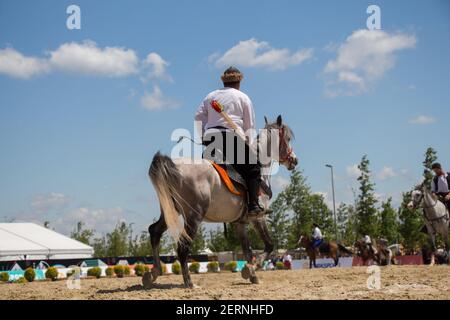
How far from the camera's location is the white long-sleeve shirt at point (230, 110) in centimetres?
865

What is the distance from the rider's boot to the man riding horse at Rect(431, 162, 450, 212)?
929 centimetres

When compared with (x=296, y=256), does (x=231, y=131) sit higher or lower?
higher

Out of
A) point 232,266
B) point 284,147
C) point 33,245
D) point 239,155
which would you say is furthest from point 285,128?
point 33,245

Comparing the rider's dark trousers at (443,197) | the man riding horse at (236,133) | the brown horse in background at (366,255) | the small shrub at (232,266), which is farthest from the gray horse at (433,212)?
the brown horse in background at (366,255)

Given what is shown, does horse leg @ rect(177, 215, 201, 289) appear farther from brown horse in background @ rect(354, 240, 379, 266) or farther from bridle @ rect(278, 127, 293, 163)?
brown horse in background @ rect(354, 240, 379, 266)

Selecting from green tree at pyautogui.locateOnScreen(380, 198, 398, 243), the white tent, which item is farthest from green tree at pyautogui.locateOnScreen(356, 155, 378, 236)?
the white tent

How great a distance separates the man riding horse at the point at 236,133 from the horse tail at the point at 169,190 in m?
1.09

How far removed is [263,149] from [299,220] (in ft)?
126

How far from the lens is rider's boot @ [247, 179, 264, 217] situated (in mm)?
8680

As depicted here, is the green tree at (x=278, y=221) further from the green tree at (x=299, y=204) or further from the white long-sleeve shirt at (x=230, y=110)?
the white long-sleeve shirt at (x=230, y=110)

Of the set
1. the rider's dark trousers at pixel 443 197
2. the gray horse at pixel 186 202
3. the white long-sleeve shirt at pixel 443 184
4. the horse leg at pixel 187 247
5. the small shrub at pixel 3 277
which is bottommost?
the small shrub at pixel 3 277
